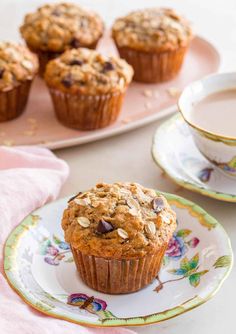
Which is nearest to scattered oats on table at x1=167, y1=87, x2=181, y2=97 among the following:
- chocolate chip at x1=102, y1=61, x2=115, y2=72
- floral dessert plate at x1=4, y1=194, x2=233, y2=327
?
chocolate chip at x1=102, y1=61, x2=115, y2=72

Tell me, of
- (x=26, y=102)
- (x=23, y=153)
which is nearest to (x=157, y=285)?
(x=23, y=153)

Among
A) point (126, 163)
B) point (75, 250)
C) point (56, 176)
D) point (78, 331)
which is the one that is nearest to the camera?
point (78, 331)

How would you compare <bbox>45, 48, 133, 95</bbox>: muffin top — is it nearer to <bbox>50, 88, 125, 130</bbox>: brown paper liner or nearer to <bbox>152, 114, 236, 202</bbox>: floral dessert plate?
<bbox>50, 88, 125, 130</bbox>: brown paper liner

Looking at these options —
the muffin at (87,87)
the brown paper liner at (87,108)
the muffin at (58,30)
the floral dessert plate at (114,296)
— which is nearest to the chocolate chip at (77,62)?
the muffin at (87,87)

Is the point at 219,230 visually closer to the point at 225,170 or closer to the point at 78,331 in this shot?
the point at 225,170

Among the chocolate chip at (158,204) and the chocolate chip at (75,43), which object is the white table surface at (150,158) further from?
the chocolate chip at (75,43)
